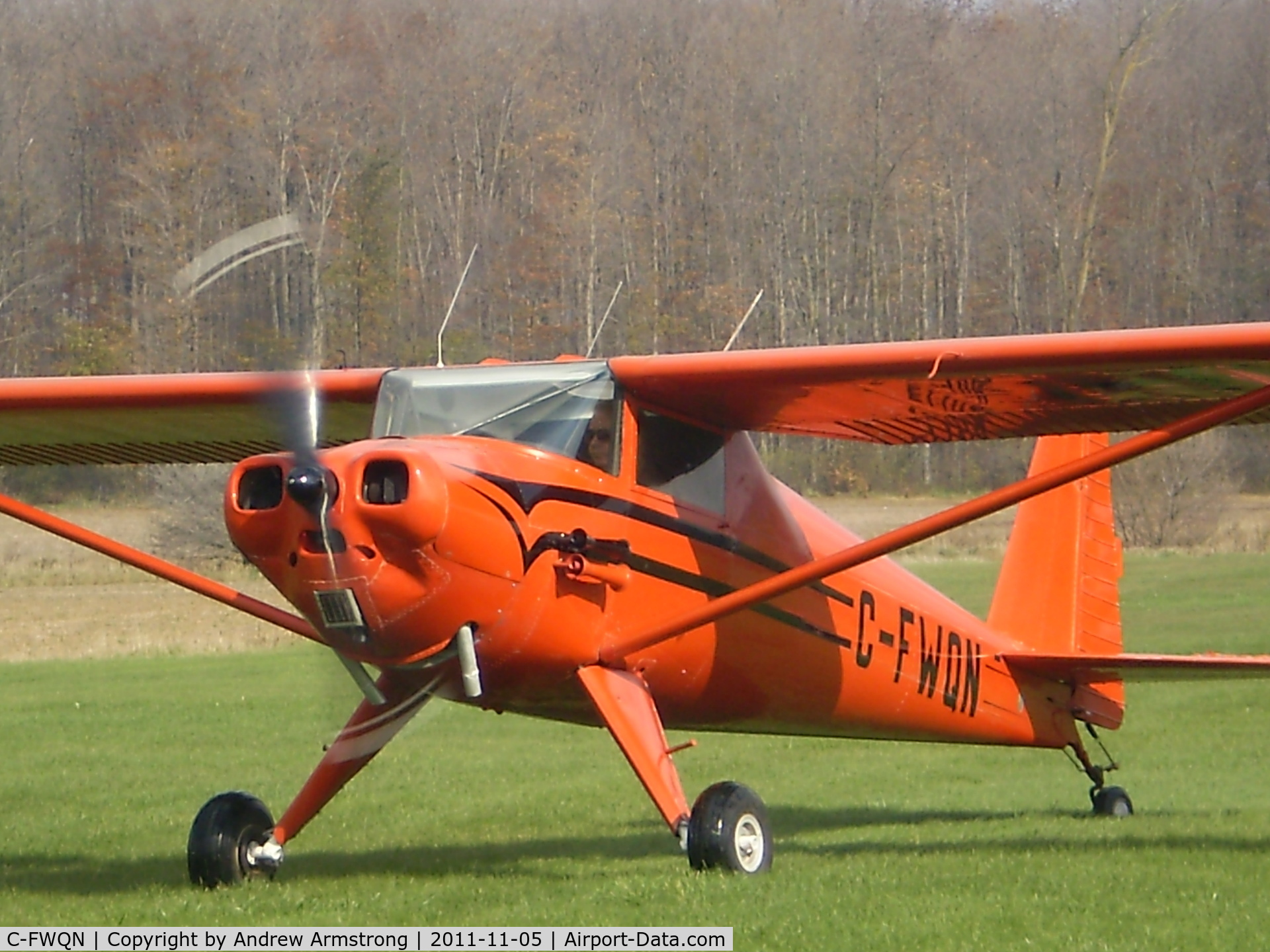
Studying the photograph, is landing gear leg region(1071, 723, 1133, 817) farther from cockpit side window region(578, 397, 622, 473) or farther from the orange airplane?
cockpit side window region(578, 397, 622, 473)

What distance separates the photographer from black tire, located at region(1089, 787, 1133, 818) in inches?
446

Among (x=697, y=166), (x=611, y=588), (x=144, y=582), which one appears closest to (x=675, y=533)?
(x=611, y=588)

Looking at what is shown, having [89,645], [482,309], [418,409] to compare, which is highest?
[482,309]

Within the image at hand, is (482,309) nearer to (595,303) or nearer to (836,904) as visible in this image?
(595,303)

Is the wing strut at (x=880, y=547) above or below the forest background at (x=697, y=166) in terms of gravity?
below

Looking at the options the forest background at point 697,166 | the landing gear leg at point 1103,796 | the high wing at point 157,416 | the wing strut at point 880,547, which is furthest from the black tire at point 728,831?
the forest background at point 697,166

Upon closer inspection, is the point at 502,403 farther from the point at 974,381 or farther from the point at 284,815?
the point at 974,381

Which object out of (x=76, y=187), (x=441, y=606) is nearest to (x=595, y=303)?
(x=76, y=187)

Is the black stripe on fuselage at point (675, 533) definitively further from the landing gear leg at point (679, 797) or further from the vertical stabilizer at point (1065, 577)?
the vertical stabilizer at point (1065, 577)

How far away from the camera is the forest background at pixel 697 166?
2712 cm

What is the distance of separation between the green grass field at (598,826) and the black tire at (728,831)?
159 mm

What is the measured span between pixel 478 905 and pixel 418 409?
7.48 feet

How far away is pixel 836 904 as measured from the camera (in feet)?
23.1

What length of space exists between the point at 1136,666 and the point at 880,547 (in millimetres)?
2982
